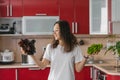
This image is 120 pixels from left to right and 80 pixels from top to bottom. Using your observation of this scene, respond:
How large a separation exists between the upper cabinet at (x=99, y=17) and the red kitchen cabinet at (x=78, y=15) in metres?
0.09

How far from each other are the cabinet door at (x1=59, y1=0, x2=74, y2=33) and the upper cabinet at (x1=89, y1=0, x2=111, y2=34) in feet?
1.06

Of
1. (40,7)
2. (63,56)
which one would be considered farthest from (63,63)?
(40,7)

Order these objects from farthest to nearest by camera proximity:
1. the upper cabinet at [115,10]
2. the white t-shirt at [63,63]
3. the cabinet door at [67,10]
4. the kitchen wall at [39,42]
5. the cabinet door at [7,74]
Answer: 1. the kitchen wall at [39,42]
2. the cabinet door at [67,10]
3. the upper cabinet at [115,10]
4. the cabinet door at [7,74]
5. the white t-shirt at [63,63]

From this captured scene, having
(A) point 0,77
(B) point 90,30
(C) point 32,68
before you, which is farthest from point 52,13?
(A) point 0,77

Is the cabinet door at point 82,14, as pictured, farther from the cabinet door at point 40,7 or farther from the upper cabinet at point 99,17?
the cabinet door at point 40,7

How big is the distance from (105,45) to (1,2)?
6.57 feet

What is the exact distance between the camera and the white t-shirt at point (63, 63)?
211 centimetres

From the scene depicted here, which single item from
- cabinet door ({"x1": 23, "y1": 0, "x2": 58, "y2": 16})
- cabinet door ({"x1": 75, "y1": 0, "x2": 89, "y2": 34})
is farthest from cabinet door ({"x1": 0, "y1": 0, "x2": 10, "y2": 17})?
cabinet door ({"x1": 75, "y1": 0, "x2": 89, "y2": 34})

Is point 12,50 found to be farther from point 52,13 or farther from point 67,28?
point 67,28

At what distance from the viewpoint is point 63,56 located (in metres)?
2.14

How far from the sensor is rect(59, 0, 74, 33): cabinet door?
4207mm

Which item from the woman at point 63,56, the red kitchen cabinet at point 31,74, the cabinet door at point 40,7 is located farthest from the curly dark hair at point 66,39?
the cabinet door at point 40,7

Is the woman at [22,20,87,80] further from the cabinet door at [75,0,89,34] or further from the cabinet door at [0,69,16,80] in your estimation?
the cabinet door at [75,0,89,34]

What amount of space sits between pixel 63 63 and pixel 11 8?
228cm
